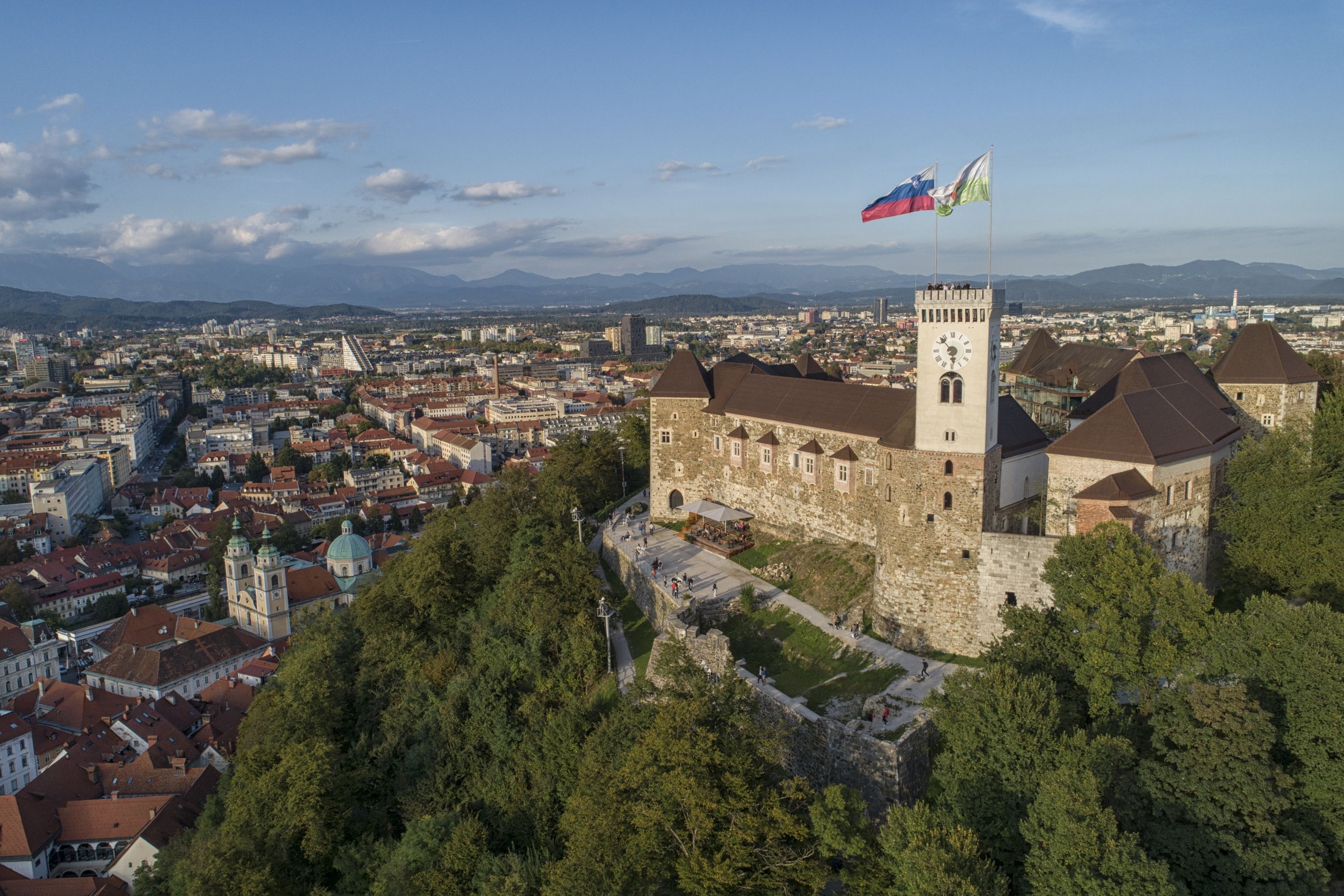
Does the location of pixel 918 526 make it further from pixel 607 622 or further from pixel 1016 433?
pixel 607 622

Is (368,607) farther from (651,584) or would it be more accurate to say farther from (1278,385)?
(1278,385)

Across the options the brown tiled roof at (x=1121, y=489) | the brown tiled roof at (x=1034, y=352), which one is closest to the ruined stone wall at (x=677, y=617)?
the brown tiled roof at (x=1121, y=489)

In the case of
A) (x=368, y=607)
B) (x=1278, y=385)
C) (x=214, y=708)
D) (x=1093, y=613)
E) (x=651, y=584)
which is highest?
(x=1278, y=385)

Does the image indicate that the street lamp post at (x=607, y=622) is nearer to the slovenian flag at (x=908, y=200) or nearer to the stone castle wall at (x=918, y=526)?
the stone castle wall at (x=918, y=526)

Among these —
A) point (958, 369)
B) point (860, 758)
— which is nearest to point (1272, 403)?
point (958, 369)

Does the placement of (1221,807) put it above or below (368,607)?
above

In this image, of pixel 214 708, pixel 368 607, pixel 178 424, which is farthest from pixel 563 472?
pixel 178 424
